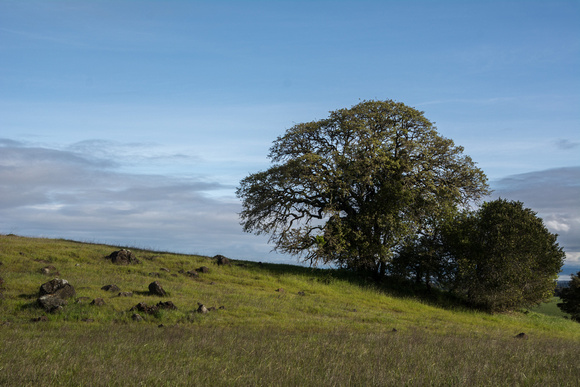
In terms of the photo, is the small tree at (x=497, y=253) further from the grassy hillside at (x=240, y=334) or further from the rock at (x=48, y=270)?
the rock at (x=48, y=270)

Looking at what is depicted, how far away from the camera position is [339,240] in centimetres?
3469

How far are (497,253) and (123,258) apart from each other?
85.8 feet

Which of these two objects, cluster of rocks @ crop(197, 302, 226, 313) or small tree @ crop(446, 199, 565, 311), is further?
small tree @ crop(446, 199, 565, 311)

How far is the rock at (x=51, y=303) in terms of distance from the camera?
62.4ft

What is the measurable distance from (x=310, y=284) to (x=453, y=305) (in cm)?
1156

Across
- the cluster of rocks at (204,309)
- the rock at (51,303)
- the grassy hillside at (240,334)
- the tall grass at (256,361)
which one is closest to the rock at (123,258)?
the grassy hillside at (240,334)

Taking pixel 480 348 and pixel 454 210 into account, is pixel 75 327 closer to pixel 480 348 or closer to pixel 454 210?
Answer: pixel 480 348

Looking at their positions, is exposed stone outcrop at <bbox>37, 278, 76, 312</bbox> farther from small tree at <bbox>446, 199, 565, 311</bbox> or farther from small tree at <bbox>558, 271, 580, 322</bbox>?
small tree at <bbox>558, 271, 580, 322</bbox>

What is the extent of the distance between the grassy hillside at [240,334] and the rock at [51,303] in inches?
12.6

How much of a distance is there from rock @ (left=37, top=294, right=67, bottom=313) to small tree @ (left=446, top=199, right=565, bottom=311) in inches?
1038

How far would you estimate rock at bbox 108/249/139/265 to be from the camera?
101ft

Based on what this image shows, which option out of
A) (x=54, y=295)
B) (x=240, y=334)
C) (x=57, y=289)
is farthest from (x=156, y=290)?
(x=240, y=334)

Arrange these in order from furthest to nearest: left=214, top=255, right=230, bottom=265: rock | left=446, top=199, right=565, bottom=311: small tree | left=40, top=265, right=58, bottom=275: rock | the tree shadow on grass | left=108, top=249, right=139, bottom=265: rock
Answer: the tree shadow on grass
left=214, top=255, right=230, bottom=265: rock
left=446, top=199, right=565, bottom=311: small tree
left=108, top=249, right=139, bottom=265: rock
left=40, top=265, right=58, bottom=275: rock

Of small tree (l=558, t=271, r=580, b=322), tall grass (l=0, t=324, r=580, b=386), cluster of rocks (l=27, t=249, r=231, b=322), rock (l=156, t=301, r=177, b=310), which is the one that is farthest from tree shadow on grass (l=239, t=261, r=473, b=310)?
tall grass (l=0, t=324, r=580, b=386)
